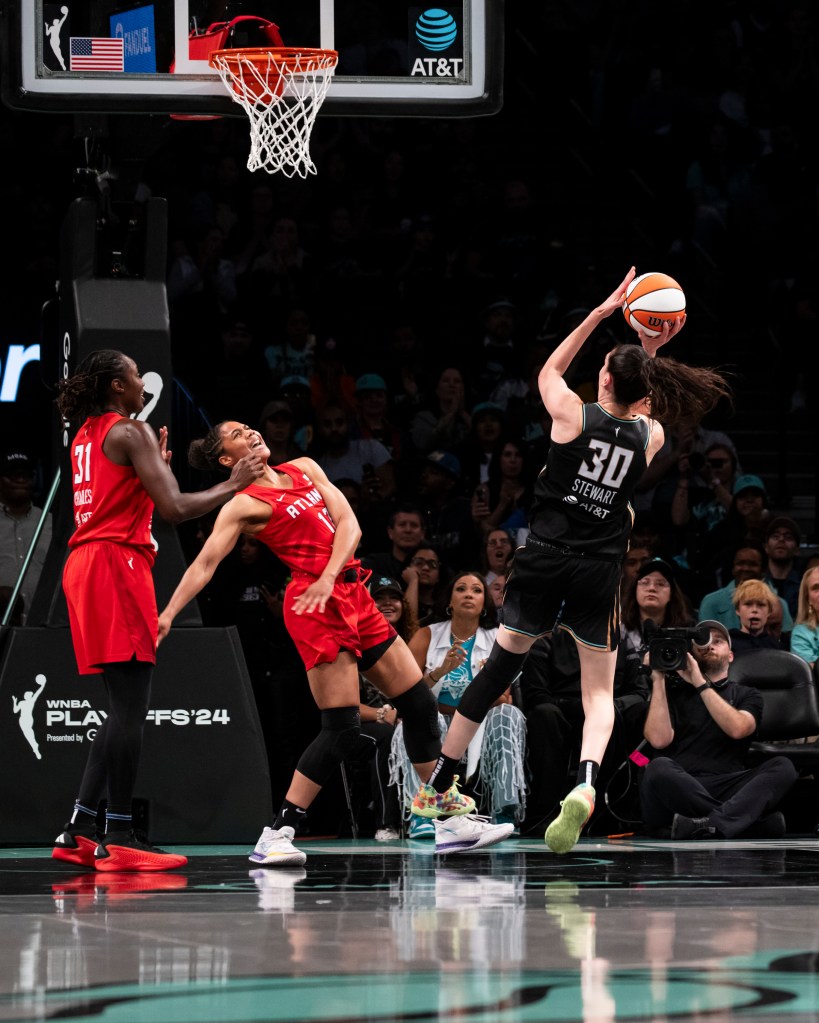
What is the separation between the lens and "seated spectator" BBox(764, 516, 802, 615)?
11.6m

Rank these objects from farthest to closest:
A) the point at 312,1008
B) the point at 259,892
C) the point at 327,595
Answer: the point at 327,595
the point at 259,892
the point at 312,1008

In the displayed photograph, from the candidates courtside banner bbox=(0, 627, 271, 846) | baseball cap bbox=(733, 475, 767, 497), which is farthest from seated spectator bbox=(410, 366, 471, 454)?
courtside banner bbox=(0, 627, 271, 846)

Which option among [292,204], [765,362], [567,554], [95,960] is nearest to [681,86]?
[765,362]

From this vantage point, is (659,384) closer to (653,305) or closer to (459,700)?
(653,305)

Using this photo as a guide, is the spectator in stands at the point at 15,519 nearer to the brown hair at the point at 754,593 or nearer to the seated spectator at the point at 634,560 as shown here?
the seated spectator at the point at 634,560

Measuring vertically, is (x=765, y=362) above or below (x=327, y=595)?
above

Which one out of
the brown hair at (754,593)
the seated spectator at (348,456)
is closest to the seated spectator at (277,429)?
the seated spectator at (348,456)

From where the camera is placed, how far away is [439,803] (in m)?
7.64

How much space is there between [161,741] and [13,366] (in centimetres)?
591

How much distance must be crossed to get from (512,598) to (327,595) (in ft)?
2.70

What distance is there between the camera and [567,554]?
7.29 meters

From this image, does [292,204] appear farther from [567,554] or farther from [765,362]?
[567,554]

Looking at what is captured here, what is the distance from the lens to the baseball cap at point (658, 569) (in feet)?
34.7

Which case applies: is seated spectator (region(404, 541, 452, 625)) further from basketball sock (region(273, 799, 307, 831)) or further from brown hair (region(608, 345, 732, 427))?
basketball sock (region(273, 799, 307, 831))
